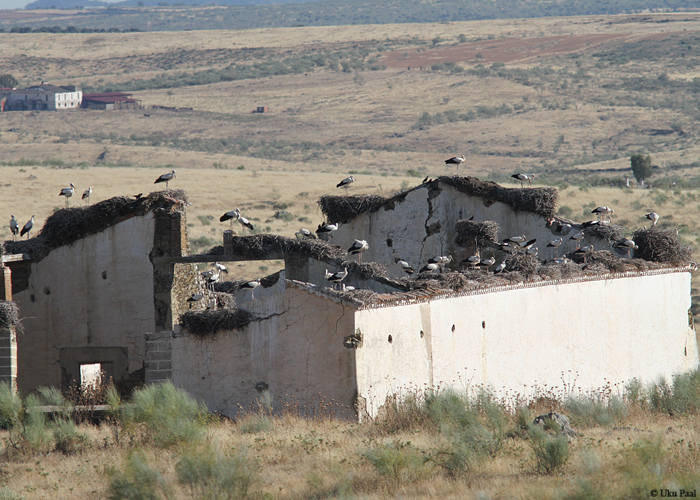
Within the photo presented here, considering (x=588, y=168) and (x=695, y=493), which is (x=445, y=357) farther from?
(x=588, y=168)

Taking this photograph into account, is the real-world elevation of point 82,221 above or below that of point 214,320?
above

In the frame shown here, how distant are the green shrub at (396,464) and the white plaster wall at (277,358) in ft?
10.8

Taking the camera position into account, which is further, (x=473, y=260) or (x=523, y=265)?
(x=473, y=260)

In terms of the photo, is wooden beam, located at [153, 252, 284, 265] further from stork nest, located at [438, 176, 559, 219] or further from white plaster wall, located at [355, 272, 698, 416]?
stork nest, located at [438, 176, 559, 219]

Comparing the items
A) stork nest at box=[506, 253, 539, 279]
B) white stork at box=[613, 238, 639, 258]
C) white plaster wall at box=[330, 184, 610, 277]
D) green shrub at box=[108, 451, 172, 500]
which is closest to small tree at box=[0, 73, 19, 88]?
white plaster wall at box=[330, 184, 610, 277]

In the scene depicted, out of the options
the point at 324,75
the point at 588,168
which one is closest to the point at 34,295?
the point at 588,168

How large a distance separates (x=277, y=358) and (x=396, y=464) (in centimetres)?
477

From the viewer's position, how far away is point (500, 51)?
432 feet

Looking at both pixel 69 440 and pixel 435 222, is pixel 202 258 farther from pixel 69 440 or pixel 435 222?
pixel 435 222

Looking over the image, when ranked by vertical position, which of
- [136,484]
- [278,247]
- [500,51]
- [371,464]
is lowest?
[371,464]

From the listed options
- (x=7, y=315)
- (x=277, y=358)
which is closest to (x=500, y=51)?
(x=7, y=315)

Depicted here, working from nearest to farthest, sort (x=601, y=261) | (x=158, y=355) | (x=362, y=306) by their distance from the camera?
(x=362, y=306) → (x=158, y=355) → (x=601, y=261)

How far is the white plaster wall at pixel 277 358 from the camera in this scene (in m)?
16.0

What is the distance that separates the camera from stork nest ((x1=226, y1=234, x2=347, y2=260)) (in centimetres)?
2020
